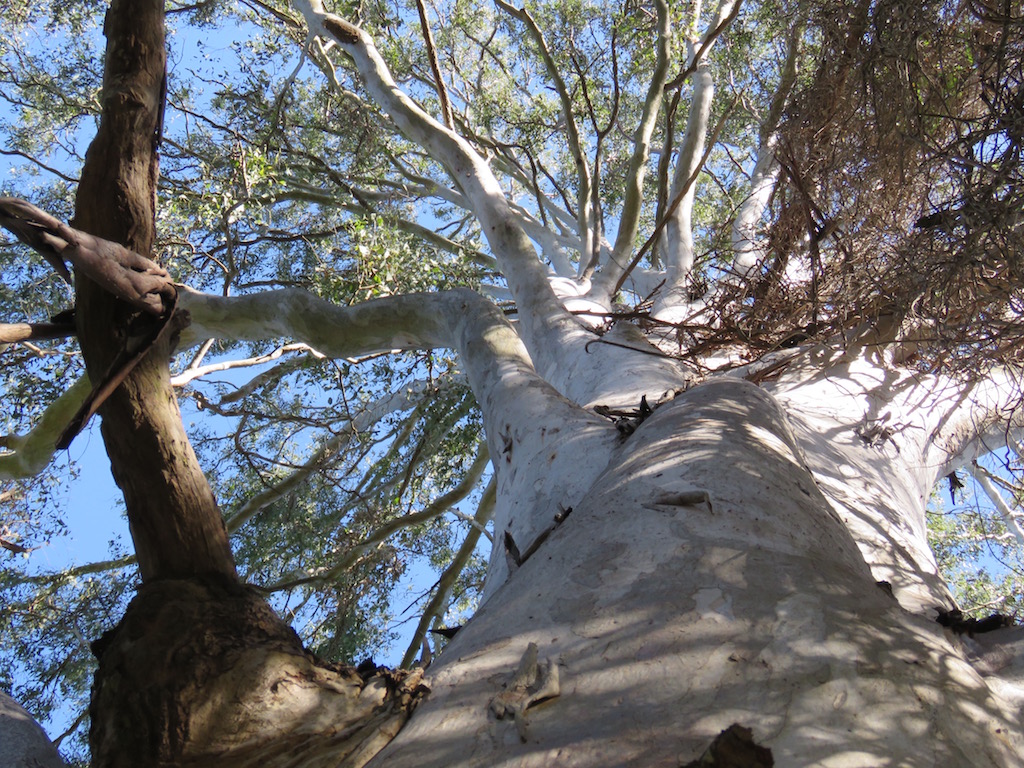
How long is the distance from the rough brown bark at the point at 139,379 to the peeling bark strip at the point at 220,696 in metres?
0.07

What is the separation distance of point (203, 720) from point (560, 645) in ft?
1.43

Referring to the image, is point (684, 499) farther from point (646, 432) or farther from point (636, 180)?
point (636, 180)

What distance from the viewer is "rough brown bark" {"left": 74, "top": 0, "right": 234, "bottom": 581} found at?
105 cm

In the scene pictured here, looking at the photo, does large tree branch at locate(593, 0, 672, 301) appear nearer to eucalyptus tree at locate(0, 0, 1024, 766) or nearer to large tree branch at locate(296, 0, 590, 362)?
eucalyptus tree at locate(0, 0, 1024, 766)

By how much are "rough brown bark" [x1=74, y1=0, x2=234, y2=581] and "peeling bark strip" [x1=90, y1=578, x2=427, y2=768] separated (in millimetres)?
67

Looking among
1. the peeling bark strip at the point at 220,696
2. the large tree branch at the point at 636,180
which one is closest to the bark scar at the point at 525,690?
the peeling bark strip at the point at 220,696

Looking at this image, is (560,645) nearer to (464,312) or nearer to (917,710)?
(917,710)

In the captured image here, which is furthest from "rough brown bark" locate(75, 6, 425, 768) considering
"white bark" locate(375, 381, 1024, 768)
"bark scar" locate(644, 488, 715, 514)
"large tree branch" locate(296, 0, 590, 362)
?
"large tree branch" locate(296, 0, 590, 362)

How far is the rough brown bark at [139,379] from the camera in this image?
3.44 feet

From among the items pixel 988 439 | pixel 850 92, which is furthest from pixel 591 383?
pixel 988 439

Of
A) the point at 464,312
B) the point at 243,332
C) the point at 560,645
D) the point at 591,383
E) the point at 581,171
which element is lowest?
the point at 560,645

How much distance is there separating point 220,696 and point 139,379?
448 millimetres

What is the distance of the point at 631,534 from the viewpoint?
1133mm

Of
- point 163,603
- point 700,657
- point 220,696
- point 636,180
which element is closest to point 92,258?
point 163,603
